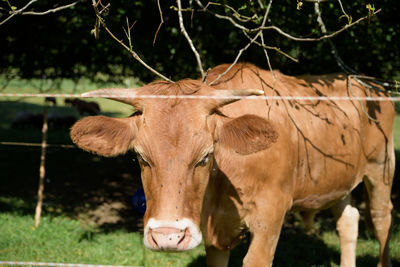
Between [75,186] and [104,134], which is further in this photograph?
[75,186]

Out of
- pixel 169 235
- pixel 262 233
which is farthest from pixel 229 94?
pixel 262 233

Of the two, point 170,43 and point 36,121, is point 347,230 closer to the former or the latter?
point 170,43

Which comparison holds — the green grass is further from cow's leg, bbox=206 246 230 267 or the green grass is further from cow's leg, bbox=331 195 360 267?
cow's leg, bbox=331 195 360 267

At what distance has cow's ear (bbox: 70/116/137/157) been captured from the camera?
9.35ft

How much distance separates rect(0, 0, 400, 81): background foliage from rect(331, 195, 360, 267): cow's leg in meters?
1.99

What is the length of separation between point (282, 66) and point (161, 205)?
4.82 metres

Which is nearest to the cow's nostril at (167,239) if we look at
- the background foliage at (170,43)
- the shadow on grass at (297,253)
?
the shadow on grass at (297,253)

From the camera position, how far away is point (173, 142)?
102 inches

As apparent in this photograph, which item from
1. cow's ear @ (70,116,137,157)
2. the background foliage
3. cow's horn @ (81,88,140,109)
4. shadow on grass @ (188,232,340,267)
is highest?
the background foliage

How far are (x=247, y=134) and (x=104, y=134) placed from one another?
0.89 meters

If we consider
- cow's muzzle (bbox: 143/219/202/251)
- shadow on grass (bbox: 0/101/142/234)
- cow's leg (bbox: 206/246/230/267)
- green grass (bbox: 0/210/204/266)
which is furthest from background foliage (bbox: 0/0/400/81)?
cow's muzzle (bbox: 143/219/202/251)

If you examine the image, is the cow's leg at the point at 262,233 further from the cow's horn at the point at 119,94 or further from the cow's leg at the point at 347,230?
the cow's leg at the point at 347,230

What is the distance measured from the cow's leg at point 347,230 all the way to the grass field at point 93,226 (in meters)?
0.38

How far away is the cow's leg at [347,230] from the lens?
189 inches
